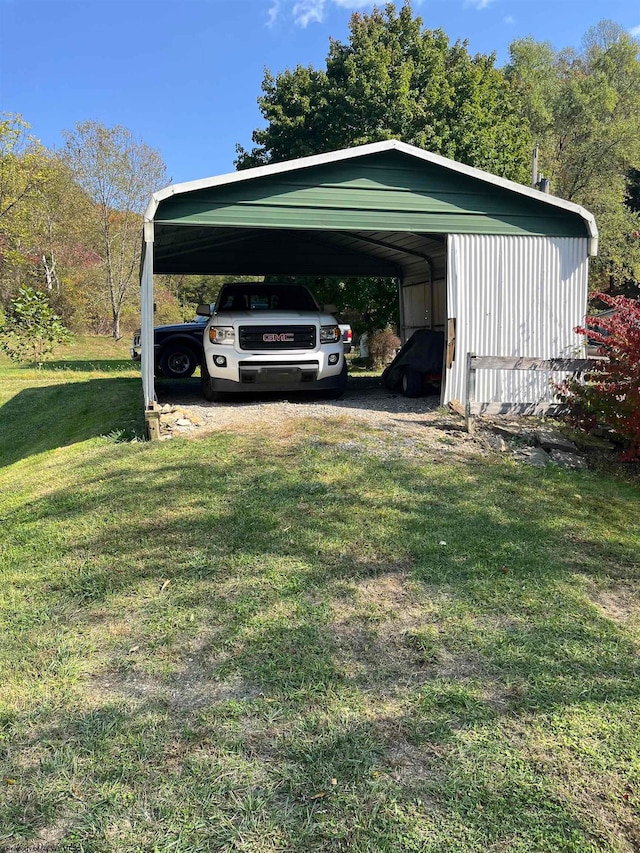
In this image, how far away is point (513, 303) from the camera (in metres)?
8.80

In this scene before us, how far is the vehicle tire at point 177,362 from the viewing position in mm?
14625

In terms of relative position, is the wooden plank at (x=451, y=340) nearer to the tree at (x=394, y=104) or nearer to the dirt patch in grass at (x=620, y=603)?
the dirt patch in grass at (x=620, y=603)

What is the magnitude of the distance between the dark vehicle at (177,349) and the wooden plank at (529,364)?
8.37 m

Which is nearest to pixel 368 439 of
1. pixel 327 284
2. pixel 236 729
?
pixel 236 729

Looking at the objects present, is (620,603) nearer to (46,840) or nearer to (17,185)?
(46,840)

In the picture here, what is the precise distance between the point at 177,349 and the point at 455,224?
8.19 m

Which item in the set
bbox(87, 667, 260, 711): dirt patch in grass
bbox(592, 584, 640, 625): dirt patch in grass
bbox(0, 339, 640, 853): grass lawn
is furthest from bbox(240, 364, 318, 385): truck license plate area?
bbox(87, 667, 260, 711): dirt patch in grass

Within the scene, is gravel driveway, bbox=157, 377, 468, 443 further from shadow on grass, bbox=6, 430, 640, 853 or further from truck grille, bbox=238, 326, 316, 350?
shadow on grass, bbox=6, 430, 640, 853

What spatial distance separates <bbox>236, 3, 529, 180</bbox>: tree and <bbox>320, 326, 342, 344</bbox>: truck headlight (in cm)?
1277

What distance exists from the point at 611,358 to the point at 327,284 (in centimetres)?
1235

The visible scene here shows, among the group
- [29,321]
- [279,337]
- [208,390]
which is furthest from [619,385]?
[29,321]

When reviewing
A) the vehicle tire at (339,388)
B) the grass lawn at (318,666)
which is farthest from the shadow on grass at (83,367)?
the grass lawn at (318,666)

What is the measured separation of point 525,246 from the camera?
875 cm

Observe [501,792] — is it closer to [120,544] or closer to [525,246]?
[120,544]
